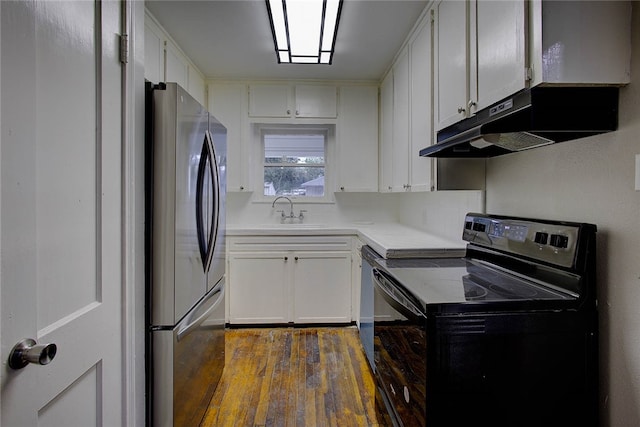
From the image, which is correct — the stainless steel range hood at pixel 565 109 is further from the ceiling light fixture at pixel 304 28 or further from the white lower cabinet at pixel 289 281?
the white lower cabinet at pixel 289 281

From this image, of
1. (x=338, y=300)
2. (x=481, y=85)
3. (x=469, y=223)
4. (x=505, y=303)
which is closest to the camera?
(x=505, y=303)

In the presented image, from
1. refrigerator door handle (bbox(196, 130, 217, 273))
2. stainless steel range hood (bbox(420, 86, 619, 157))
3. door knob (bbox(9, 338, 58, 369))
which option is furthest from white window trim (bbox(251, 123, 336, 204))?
door knob (bbox(9, 338, 58, 369))

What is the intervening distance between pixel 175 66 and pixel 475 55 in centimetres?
218

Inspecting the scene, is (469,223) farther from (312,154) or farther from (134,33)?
(312,154)

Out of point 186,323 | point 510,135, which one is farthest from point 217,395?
point 510,135

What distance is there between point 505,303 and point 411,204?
2274 mm

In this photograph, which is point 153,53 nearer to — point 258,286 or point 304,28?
point 304,28

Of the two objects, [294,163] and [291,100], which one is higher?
[291,100]

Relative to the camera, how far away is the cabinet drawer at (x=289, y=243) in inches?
120

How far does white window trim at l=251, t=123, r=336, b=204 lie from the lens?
361 centimetres

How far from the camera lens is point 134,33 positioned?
1217 mm

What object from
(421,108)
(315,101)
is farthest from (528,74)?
(315,101)

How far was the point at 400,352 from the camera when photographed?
4.34 feet

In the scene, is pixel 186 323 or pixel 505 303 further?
pixel 186 323
